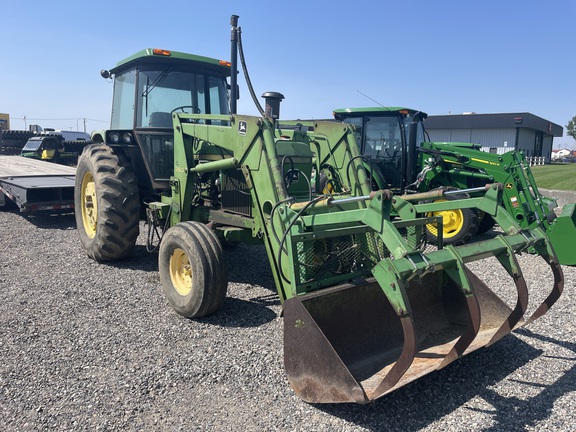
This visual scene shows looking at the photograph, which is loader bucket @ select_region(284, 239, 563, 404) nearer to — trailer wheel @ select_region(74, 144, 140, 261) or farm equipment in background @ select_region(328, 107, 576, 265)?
trailer wheel @ select_region(74, 144, 140, 261)

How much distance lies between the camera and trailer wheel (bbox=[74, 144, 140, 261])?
18.8 feet

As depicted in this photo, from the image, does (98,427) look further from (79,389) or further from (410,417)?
(410,417)

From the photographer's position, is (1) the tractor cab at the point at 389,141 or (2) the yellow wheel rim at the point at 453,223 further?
(1) the tractor cab at the point at 389,141

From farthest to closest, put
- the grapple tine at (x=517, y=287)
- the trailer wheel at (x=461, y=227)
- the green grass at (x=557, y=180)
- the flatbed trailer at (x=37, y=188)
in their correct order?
the green grass at (x=557, y=180) → the flatbed trailer at (x=37, y=188) → the trailer wheel at (x=461, y=227) → the grapple tine at (x=517, y=287)

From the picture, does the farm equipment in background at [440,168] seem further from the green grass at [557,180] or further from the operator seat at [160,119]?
the green grass at [557,180]

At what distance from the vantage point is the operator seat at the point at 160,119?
600 cm

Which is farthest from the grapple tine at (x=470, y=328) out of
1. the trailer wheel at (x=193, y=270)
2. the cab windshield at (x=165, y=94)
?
the cab windshield at (x=165, y=94)

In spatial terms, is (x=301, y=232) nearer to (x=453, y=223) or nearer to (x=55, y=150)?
(x=453, y=223)

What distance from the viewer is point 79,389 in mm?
3299

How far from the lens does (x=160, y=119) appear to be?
6.04 metres

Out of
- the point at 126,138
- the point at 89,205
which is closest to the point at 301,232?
the point at 126,138

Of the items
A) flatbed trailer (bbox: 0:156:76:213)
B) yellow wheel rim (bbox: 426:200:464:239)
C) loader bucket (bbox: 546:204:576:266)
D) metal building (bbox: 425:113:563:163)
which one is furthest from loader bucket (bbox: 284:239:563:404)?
metal building (bbox: 425:113:563:163)

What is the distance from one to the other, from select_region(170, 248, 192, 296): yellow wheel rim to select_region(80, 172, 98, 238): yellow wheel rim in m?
2.40

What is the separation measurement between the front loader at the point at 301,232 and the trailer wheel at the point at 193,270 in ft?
0.04
